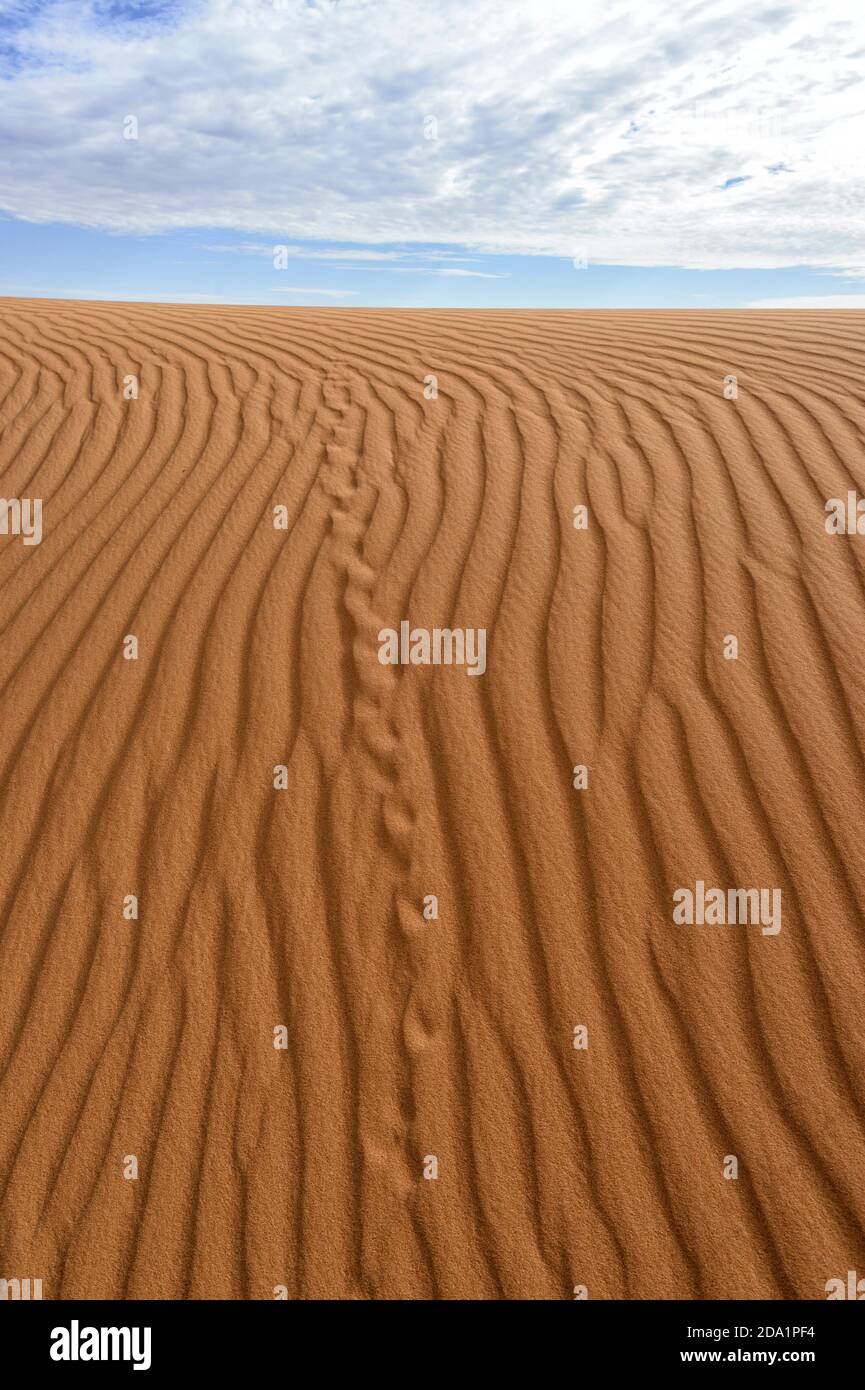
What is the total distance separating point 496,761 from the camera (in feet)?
9.23

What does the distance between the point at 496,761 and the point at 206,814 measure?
971mm

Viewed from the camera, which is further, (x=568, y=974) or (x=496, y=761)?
(x=496, y=761)

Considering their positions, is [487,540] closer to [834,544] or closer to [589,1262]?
[834,544]

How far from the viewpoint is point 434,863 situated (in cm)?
254

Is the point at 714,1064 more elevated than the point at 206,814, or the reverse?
the point at 206,814

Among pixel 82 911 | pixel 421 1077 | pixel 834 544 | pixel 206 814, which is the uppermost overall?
pixel 834 544

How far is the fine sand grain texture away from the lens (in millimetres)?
1908

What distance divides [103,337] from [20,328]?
0.75m

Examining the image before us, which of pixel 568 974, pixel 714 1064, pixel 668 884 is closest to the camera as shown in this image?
pixel 714 1064

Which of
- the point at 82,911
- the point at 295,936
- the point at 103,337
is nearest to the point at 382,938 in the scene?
the point at 295,936

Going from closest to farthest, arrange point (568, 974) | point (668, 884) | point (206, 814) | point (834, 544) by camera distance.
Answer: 1. point (568, 974)
2. point (668, 884)
3. point (206, 814)
4. point (834, 544)

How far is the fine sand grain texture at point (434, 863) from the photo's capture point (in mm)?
1908

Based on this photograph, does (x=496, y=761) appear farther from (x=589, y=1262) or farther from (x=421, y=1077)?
(x=589, y=1262)

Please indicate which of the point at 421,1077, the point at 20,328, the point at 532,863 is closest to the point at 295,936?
the point at 421,1077
